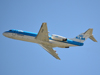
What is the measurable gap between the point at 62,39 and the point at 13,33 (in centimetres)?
1183

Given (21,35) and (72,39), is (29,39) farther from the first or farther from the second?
(72,39)

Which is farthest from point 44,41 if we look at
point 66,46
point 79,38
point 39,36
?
point 79,38

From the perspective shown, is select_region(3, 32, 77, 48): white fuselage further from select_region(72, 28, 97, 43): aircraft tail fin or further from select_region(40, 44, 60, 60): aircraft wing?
select_region(72, 28, 97, 43): aircraft tail fin

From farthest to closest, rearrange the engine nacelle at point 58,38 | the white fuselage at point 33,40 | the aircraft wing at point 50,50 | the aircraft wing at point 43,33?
the aircraft wing at point 50,50
the white fuselage at point 33,40
the engine nacelle at point 58,38
the aircraft wing at point 43,33

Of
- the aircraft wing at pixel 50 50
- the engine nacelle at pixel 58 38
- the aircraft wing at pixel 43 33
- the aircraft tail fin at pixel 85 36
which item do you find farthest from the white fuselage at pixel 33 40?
the aircraft tail fin at pixel 85 36

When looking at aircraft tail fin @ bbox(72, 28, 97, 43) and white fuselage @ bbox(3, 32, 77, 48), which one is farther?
white fuselage @ bbox(3, 32, 77, 48)

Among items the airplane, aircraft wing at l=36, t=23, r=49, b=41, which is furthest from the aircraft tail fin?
aircraft wing at l=36, t=23, r=49, b=41

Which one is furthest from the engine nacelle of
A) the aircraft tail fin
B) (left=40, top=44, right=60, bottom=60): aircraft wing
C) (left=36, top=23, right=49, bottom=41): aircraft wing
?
(left=40, top=44, right=60, bottom=60): aircraft wing

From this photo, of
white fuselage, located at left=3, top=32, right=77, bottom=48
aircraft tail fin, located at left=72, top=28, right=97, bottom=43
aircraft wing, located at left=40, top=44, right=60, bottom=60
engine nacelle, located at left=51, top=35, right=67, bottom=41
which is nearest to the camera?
engine nacelle, located at left=51, top=35, right=67, bottom=41

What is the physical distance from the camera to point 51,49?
139ft

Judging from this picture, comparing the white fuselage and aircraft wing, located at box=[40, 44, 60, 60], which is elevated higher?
the white fuselage

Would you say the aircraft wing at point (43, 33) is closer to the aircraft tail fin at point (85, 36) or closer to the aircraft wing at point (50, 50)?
the aircraft wing at point (50, 50)

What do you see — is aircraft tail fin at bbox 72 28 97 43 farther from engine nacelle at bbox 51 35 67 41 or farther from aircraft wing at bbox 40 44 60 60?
aircraft wing at bbox 40 44 60 60

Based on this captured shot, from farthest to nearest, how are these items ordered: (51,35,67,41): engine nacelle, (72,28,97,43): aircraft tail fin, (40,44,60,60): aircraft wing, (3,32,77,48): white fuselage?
(40,44,60,60): aircraft wing < (3,32,77,48): white fuselage < (72,28,97,43): aircraft tail fin < (51,35,67,41): engine nacelle
